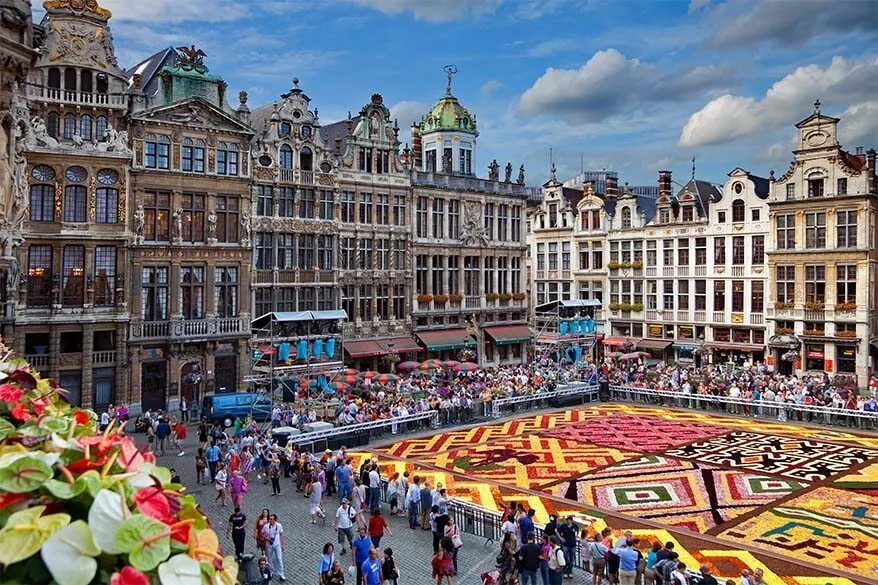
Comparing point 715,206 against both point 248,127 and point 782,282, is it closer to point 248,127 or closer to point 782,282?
point 782,282

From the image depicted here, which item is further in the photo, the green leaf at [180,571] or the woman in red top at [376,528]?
the woman in red top at [376,528]

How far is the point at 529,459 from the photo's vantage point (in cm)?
2533

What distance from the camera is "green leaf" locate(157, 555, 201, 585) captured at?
2.92 meters

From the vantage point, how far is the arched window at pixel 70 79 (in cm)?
3300

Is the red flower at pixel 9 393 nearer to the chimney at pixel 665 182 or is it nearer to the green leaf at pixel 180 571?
the green leaf at pixel 180 571

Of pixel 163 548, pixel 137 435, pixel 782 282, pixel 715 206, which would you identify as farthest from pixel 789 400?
pixel 163 548

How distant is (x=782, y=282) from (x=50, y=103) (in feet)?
139

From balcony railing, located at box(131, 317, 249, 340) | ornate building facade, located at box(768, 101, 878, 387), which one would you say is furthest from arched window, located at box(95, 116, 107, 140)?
ornate building facade, located at box(768, 101, 878, 387)

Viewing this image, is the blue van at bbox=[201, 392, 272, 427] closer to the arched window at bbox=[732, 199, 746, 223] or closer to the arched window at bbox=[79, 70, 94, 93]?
the arched window at bbox=[79, 70, 94, 93]

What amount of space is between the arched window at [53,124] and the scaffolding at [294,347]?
12031 mm

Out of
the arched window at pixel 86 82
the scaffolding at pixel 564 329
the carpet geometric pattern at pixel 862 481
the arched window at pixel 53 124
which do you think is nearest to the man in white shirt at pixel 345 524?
the carpet geometric pattern at pixel 862 481

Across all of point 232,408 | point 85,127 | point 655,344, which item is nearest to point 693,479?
point 232,408

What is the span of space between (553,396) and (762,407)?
937cm

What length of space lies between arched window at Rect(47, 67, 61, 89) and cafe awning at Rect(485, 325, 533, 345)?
29.6 meters
